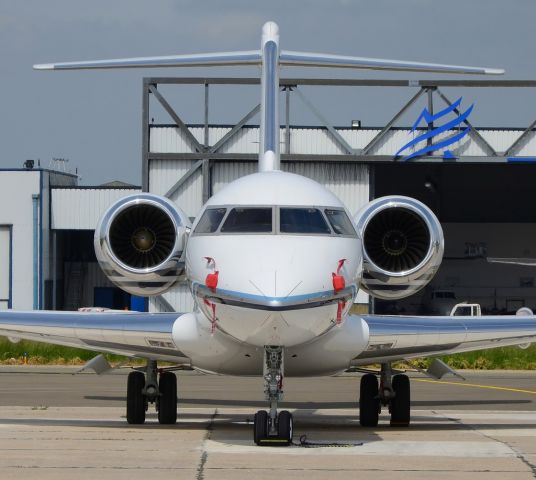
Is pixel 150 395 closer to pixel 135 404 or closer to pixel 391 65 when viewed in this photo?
pixel 135 404

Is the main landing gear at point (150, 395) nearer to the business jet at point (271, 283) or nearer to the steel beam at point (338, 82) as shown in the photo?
the business jet at point (271, 283)

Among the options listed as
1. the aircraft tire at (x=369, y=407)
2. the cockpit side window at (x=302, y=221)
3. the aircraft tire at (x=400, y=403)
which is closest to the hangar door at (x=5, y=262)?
the aircraft tire at (x=400, y=403)

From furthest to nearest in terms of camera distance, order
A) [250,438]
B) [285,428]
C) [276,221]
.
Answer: [250,438] → [276,221] → [285,428]

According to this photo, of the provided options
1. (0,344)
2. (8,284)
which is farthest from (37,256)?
(0,344)

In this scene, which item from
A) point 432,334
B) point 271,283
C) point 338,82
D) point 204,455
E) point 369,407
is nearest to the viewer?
point 271,283

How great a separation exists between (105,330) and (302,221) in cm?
297

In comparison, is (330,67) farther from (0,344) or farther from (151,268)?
(0,344)

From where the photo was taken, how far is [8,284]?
5156 cm

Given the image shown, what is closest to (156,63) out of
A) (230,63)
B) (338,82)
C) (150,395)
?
(230,63)

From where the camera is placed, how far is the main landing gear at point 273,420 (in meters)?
13.0

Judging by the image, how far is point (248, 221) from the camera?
1345cm

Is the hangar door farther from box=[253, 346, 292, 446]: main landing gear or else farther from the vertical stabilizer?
box=[253, 346, 292, 446]: main landing gear

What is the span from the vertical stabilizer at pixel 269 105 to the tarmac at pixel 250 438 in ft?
11.3

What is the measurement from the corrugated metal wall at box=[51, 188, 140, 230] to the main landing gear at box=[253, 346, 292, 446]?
39459 millimetres
